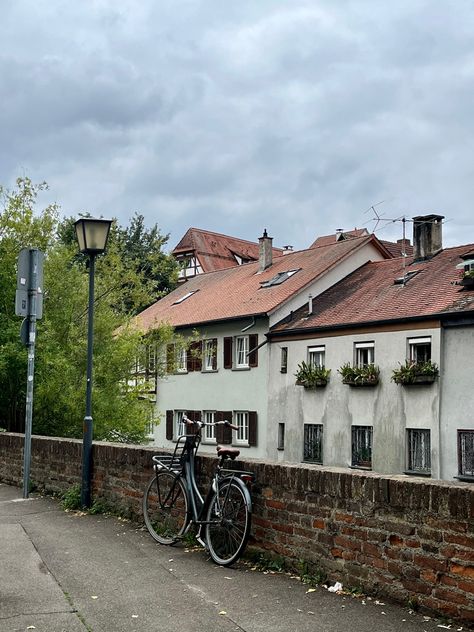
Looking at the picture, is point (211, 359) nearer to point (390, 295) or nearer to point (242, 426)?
point (242, 426)

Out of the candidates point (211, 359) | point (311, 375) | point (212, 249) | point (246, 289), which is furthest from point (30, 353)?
point (212, 249)

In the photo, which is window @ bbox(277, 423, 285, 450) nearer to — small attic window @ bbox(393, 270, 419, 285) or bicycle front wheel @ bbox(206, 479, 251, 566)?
small attic window @ bbox(393, 270, 419, 285)

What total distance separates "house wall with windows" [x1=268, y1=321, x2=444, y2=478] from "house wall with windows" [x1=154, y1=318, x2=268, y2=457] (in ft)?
3.22

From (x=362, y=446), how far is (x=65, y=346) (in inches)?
560

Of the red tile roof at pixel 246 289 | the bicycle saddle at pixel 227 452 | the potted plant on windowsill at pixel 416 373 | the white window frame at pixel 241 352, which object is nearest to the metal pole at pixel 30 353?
the bicycle saddle at pixel 227 452

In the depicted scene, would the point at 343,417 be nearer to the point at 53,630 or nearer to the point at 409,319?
the point at 409,319

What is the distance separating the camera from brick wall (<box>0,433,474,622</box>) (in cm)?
565

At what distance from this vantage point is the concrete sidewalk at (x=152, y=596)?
18.5ft

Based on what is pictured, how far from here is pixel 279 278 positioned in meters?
41.1

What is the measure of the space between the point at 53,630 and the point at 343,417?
26.7m

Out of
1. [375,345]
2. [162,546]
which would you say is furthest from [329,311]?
[162,546]

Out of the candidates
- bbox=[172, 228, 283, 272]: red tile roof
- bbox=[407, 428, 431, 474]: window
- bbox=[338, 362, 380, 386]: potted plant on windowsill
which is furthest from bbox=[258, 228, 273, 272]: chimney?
bbox=[172, 228, 283, 272]: red tile roof

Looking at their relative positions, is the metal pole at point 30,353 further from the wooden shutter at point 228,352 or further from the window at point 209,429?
the window at point 209,429

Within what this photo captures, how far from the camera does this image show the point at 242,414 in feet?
125
